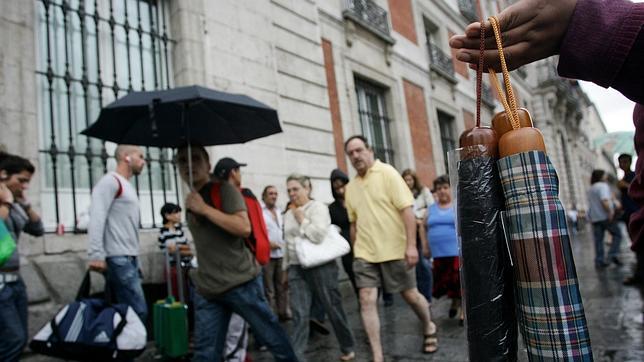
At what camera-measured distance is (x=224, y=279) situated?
3.05 metres

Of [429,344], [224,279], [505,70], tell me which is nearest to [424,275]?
[429,344]

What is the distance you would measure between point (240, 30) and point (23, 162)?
4268mm

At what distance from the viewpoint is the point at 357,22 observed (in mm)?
10016

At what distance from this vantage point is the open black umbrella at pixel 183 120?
361 cm

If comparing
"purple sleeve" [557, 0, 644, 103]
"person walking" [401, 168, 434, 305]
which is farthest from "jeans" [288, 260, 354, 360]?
"purple sleeve" [557, 0, 644, 103]

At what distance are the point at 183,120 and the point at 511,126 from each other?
2.96 metres

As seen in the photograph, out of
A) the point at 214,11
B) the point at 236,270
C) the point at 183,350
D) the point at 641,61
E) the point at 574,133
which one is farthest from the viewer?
the point at 574,133

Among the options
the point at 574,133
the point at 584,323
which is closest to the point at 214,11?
the point at 584,323

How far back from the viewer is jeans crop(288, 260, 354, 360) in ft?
12.7

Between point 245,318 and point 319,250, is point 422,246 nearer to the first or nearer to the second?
point 319,250

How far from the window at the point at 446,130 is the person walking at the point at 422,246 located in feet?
25.4

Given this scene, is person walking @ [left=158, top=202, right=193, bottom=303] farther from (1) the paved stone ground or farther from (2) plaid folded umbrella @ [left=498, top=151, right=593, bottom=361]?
(2) plaid folded umbrella @ [left=498, top=151, right=593, bottom=361]

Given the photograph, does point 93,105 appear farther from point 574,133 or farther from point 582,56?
point 574,133

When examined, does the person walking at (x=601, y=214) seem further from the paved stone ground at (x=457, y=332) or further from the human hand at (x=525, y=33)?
the human hand at (x=525, y=33)
